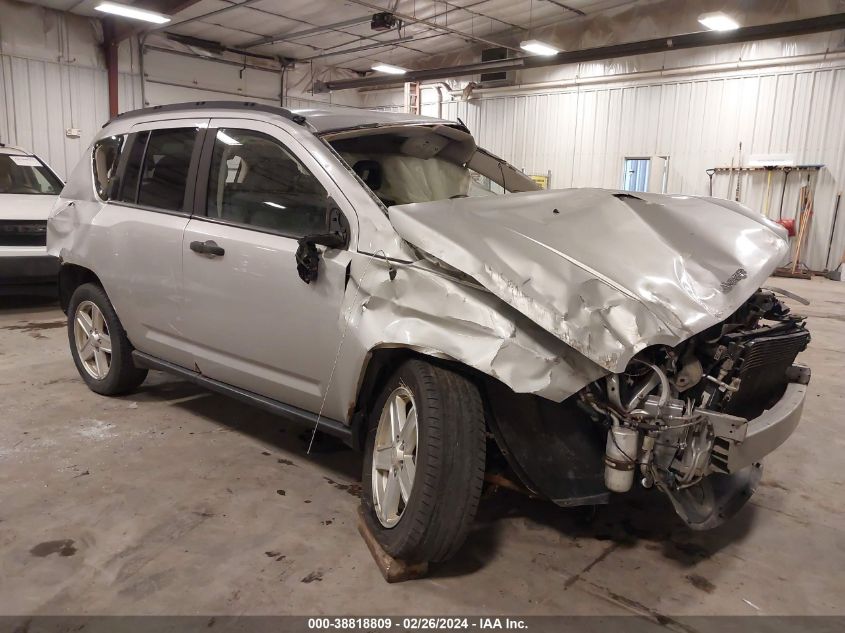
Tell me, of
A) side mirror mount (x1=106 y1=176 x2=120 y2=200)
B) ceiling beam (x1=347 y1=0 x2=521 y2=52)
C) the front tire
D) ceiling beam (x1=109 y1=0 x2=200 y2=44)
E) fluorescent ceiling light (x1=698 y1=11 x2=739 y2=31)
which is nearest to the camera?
the front tire

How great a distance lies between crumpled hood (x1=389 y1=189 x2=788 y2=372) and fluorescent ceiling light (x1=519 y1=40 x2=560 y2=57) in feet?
32.9

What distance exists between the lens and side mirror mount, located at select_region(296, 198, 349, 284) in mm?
2402

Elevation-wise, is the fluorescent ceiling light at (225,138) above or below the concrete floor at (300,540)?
above

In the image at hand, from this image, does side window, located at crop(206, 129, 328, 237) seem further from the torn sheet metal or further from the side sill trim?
the side sill trim

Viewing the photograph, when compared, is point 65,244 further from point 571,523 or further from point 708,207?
point 708,207

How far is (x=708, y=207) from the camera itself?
8.84 feet

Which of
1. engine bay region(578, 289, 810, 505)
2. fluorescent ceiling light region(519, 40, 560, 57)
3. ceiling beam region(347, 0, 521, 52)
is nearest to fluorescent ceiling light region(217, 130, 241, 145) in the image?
engine bay region(578, 289, 810, 505)

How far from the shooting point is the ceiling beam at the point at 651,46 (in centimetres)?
915

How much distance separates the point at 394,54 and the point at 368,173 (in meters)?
13.7

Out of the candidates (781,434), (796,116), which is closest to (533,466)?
(781,434)

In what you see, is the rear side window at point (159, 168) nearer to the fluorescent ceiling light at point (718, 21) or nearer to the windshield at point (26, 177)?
the windshield at point (26, 177)

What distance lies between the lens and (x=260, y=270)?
8.84ft

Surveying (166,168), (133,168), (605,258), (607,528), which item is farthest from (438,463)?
(133,168)

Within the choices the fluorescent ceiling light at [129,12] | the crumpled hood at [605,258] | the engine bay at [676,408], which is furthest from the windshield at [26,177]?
the engine bay at [676,408]
